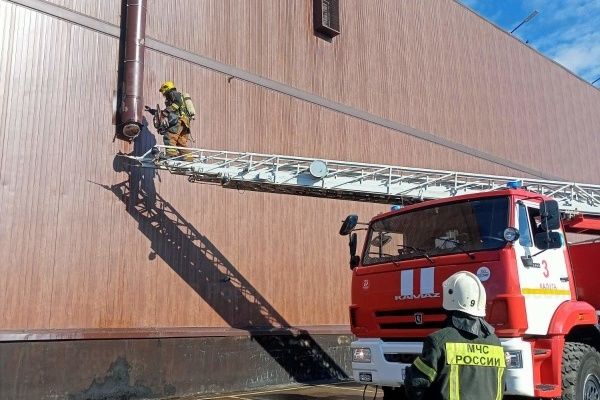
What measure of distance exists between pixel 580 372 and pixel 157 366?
22.3 ft

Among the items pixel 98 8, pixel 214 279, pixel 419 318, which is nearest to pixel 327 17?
pixel 98 8

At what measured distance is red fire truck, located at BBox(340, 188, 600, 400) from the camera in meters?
5.91

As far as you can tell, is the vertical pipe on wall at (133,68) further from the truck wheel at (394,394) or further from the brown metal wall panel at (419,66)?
the truck wheel at (394,394)

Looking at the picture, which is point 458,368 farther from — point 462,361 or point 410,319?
point 410,319

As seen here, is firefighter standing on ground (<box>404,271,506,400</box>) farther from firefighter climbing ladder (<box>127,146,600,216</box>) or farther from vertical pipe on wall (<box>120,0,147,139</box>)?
vertical pipe on wall (<box>120,0,147,139</box>)

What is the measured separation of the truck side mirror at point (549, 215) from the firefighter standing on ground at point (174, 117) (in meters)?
5.96

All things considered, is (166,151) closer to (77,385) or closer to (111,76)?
(111,76)

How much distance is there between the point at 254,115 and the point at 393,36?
255 inches

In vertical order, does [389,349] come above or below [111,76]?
below

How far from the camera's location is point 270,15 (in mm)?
13906

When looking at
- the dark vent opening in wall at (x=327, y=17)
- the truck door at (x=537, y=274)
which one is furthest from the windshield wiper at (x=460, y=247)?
the dark vent opening in wall at (x=327, y=17)

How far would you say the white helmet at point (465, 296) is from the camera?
331 centimetres

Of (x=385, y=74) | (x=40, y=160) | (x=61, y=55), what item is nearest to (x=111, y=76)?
(x=61, y=55)

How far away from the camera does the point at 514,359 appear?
18.6 ft
